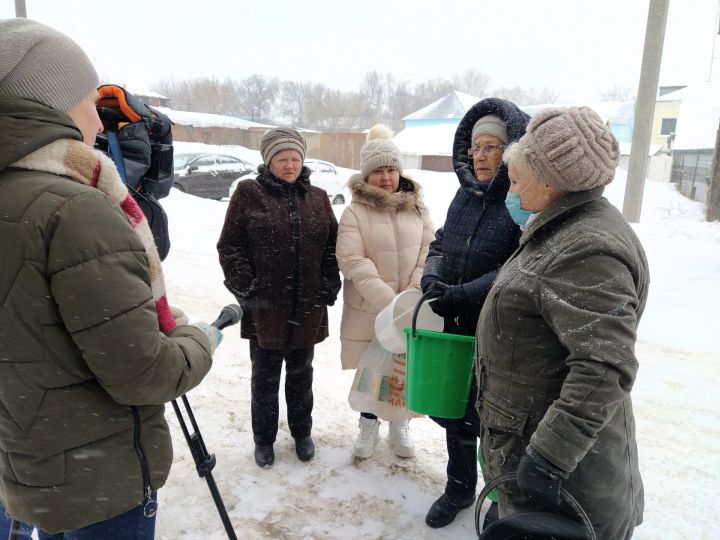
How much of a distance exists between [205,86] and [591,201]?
7637 centimetres

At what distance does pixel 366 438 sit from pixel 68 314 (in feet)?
7.97

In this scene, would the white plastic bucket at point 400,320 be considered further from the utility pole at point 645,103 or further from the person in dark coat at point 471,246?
the utility pole at point 645,103

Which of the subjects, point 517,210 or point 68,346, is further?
point 517,210

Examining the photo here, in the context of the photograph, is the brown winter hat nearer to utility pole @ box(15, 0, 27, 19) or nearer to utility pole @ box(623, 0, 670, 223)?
utility pole @ box(623, 0, 670, 223)

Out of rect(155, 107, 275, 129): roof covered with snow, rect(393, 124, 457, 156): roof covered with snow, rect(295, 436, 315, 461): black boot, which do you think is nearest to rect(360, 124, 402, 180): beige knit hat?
rect(295, 436, 315, 461): black boot

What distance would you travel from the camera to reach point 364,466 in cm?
334

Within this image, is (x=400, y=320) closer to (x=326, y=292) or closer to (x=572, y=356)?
(x=326, y=292)

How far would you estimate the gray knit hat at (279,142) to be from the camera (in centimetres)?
320

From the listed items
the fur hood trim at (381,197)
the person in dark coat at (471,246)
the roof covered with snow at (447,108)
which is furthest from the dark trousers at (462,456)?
the roof covered with snow at (447,108)

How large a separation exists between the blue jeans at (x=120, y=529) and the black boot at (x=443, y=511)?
1.58m

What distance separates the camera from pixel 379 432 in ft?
12.4

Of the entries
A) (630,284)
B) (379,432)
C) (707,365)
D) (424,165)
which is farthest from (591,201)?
(424,165)

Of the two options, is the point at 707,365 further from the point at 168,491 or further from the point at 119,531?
the point at 119,531

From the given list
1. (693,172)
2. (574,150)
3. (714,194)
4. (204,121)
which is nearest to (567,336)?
(574,150)
